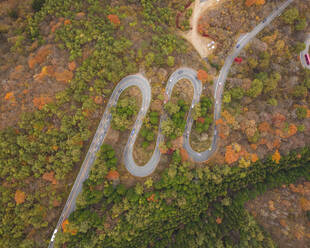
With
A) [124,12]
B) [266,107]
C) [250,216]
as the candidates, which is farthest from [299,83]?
[124,12]

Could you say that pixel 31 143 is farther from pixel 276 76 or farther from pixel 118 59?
pixel 276 76

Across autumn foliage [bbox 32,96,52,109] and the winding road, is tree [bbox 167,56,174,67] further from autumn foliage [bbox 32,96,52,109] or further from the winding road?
autumn foliage [bbox 32,96,52,109]

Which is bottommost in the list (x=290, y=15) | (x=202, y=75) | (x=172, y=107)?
(x=172, y=107)

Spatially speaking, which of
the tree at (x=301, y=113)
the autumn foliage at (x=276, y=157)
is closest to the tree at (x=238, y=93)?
the tree at (x=301, y=113)

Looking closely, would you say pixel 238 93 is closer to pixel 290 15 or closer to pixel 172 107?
pixel 172 107

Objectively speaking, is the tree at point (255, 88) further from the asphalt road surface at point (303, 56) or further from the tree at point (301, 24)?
the tree at point (301, 24)

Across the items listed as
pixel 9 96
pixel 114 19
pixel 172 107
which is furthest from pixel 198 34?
pixel 9 96

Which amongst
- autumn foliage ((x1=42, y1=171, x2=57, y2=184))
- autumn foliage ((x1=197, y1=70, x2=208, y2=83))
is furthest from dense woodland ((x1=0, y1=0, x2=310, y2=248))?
autumn foliage ((x1=197, y1=70, x2=208, y2=83))
